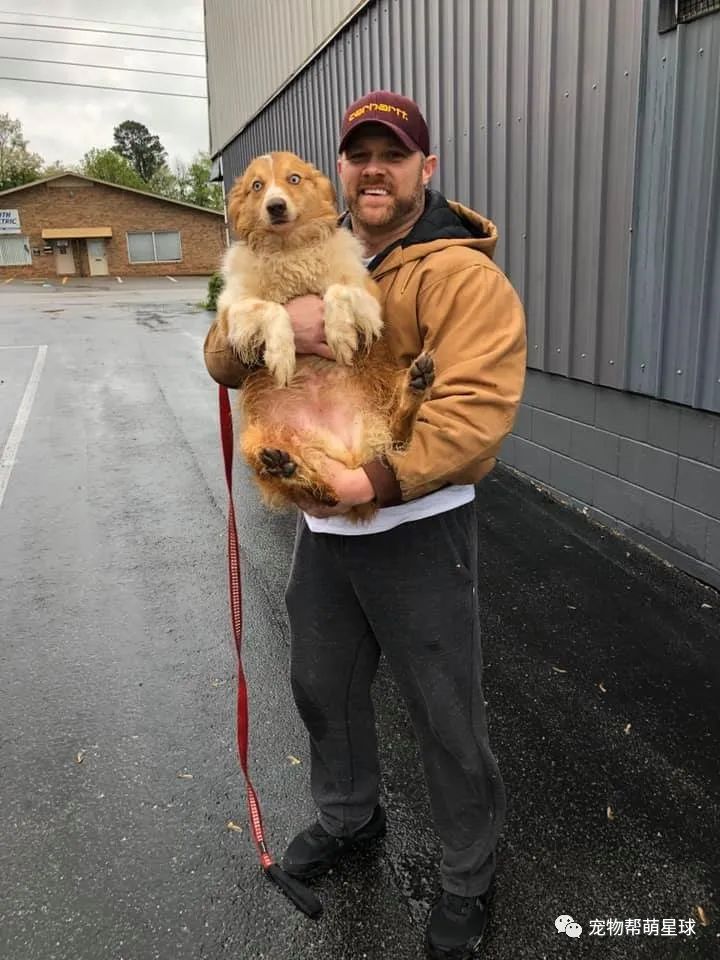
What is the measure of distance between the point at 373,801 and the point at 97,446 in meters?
7.24

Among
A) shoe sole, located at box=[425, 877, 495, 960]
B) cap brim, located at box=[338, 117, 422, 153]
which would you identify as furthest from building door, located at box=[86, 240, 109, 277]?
shoe sole, located at box=[425, 877, 495, 960]

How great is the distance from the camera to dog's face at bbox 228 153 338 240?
7.61 ft

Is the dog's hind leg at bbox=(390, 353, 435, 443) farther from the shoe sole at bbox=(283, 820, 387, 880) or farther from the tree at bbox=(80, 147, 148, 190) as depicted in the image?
the tree at bbox=(80, 147, 148, 190)

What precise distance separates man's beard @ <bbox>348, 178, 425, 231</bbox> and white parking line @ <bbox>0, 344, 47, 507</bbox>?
6.04 m

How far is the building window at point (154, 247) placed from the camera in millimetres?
51719

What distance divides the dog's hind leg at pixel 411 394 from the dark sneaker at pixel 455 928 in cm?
161

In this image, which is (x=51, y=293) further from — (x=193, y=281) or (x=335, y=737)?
(x=335, y=737)

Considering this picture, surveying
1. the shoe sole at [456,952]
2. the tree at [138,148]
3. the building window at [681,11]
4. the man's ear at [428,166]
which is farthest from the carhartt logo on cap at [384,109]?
the tree at [138,148]

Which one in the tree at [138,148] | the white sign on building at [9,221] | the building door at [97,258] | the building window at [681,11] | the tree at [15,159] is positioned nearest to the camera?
the building window at [681,11]

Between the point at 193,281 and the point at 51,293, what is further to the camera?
the point at 193,281

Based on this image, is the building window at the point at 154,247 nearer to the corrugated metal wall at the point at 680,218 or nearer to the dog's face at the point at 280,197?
the corrugated metal wall at the point at 680,218

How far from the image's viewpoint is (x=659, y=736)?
3.56m

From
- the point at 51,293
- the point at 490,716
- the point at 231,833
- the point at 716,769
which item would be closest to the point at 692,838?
the point at 716,769

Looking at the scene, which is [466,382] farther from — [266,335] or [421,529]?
[266,335]
